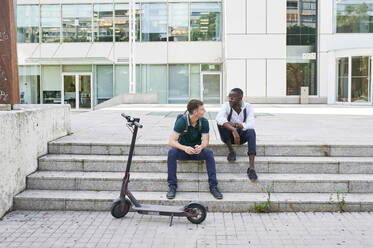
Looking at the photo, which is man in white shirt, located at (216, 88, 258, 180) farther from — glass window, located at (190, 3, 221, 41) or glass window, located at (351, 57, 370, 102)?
→ glass window, located at (190, 3, 221, 41)

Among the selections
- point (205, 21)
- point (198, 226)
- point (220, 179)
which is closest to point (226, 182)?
point (220, 179)

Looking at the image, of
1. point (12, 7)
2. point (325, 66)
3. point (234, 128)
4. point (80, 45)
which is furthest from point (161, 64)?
point (234, 128)

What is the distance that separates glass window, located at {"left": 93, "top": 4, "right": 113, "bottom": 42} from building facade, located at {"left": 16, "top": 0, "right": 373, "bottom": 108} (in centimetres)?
7

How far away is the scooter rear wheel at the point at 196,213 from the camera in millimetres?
5234

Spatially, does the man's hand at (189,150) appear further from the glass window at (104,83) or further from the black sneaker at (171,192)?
the glass window at (104,83)

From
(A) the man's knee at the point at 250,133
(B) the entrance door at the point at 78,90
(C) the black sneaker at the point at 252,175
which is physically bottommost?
(C) the black sneaker at the point at 252,175

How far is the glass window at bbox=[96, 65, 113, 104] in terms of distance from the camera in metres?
31.1

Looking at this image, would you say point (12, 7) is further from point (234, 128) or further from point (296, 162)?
point (296, 162)

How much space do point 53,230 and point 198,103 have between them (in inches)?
98.2

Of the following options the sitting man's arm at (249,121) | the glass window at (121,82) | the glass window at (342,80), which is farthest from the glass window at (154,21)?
the sitting man's arm at (249,121)

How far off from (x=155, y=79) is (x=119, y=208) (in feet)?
84.6

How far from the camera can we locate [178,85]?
Answer: 1211 inches

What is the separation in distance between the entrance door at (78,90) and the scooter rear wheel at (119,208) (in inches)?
1054

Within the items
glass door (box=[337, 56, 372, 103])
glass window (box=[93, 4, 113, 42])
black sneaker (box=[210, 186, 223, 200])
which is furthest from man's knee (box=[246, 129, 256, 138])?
glass window (box=[93, 4, 113, 42])
